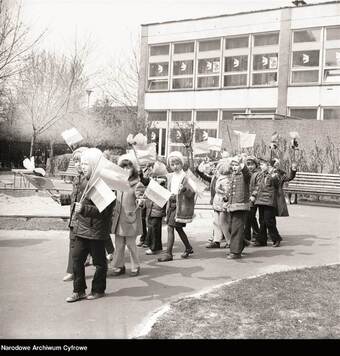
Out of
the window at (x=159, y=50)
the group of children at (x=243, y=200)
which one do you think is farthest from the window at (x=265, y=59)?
the group of children at (x=243, y=200)

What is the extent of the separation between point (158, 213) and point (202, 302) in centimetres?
327

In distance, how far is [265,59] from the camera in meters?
26.9

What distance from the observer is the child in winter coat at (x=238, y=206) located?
8.73m

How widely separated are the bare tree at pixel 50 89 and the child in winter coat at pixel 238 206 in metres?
12.2

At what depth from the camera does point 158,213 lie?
9.14 metres

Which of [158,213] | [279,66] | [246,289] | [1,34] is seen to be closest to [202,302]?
[246,289]

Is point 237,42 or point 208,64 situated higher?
point 237,42

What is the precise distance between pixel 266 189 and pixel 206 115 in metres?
19.1

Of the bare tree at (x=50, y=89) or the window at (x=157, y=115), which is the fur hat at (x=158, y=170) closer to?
the bare tree at (x=50, y=89)

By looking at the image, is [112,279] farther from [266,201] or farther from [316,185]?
[316,185]

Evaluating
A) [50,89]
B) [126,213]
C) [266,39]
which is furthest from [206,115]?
[126,213]

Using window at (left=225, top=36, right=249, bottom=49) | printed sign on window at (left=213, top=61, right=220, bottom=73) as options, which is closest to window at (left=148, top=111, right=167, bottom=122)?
printed sign on window at (left=213, top=61, right=220, bottom=73)

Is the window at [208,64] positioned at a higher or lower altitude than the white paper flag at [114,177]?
higher
